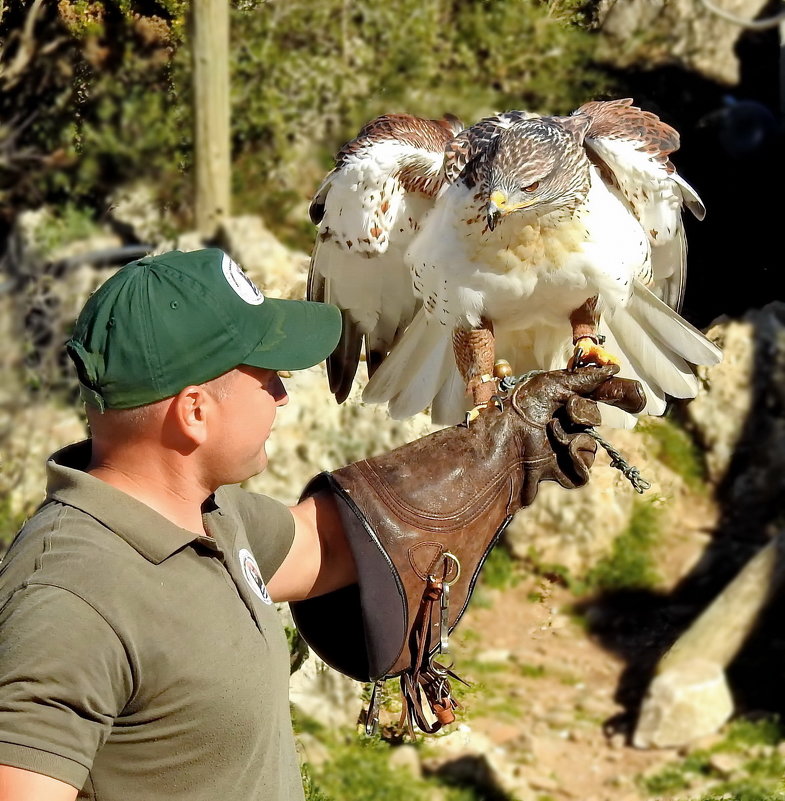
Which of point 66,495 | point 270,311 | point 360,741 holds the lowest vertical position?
point 360,741

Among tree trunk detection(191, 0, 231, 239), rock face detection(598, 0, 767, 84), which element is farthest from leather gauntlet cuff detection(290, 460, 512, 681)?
tree trunk detection(191, 0, 231, 239)

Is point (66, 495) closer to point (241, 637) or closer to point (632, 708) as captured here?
point (241, 637)

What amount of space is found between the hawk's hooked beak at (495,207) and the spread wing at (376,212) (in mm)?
366

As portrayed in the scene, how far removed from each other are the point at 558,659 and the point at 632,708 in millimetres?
478

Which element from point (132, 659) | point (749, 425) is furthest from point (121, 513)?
point (749, 425)

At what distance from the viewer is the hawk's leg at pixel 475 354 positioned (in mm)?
3509

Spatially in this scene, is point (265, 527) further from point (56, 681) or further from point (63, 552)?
point (56, 681)

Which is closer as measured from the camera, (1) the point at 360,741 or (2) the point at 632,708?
(1) the point at 360,741

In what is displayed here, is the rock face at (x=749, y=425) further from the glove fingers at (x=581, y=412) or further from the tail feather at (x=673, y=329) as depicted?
the glove fingers at (x=581, y=412)

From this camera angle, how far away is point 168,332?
1.77 metres

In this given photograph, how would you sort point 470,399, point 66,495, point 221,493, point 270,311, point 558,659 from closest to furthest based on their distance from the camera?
point 66,495, point 270,311, point 221,493, point 470,399, point 558,659

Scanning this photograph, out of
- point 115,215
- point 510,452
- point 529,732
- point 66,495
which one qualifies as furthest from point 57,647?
point 115,215

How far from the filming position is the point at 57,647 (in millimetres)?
1535

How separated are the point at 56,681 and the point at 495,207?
2.05 metres
